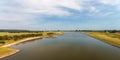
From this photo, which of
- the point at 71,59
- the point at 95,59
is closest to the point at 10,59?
the point at 71,59

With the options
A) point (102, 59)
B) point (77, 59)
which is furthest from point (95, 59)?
point (77, 59)

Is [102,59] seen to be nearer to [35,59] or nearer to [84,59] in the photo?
[84,59]

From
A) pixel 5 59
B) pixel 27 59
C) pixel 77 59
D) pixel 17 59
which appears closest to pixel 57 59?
pixel 77 59

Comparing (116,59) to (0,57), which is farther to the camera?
(0,57)

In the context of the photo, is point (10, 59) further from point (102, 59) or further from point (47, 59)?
point (102, 59)

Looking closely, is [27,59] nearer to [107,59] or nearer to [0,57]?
[0,57]

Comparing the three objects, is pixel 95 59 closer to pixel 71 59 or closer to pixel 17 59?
pixel 71 59
